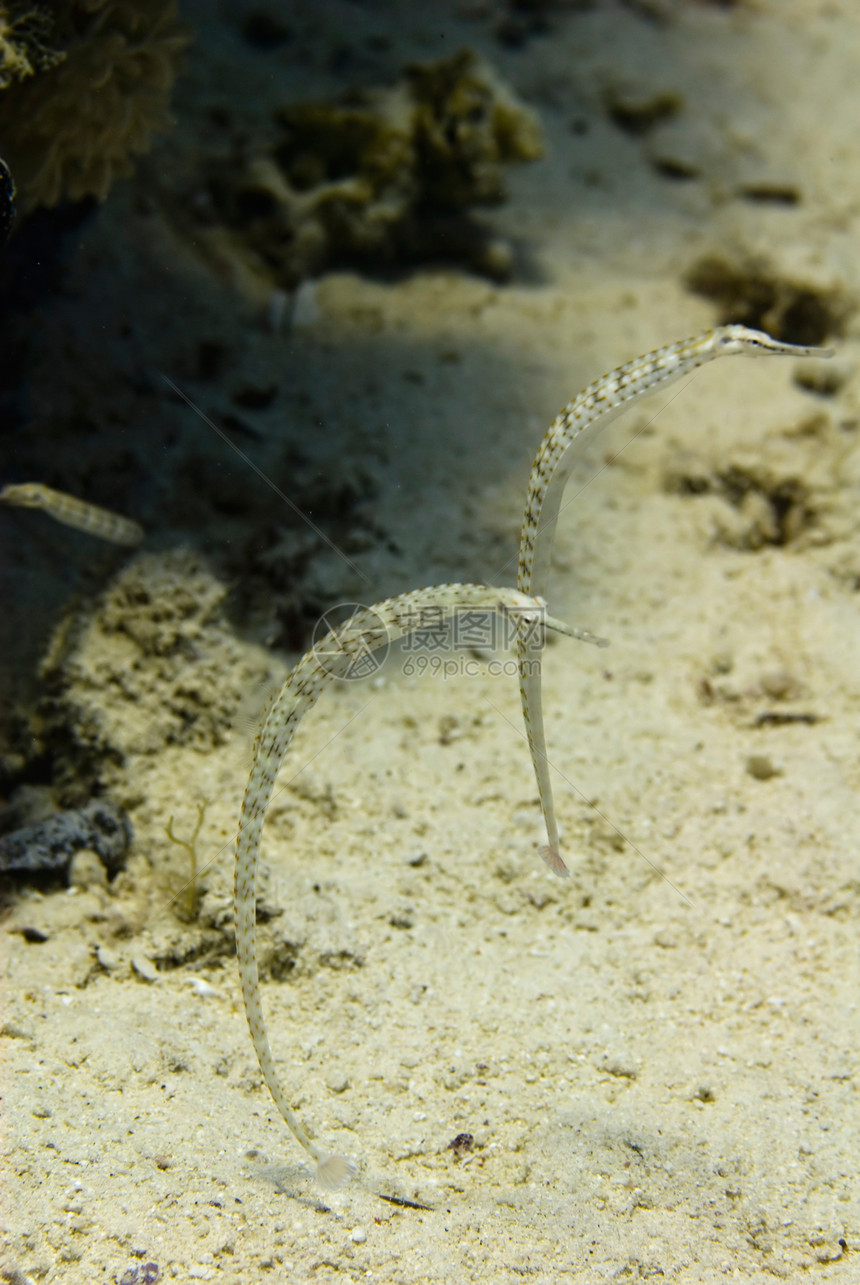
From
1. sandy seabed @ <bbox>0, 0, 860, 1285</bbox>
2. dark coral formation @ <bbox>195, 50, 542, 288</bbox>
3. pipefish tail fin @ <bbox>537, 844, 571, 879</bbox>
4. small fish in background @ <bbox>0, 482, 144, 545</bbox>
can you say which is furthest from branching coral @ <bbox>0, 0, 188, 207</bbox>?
pipefish tail fin @ <bbox>537, 844, 571, 879</bbox>

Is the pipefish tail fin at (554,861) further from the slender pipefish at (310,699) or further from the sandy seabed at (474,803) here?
the slender pipefish at (310,699)

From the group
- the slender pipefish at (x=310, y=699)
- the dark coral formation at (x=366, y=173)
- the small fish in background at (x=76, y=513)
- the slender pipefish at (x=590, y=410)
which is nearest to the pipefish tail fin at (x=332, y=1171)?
the slender pipefish at (x=310, y=699)

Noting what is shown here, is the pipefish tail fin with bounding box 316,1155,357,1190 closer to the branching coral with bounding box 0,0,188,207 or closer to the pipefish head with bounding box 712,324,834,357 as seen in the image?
the pipefish head with bounding box 712,324,834,357

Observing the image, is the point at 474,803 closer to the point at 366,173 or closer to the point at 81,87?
the point at 81,87

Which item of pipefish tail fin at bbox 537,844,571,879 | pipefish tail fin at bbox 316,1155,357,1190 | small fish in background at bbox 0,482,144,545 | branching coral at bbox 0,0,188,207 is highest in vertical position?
branching coral at bbox 0,0,188,207

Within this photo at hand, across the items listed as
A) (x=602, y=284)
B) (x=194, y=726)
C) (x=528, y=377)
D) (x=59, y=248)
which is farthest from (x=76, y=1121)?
(x=602, y=284)
